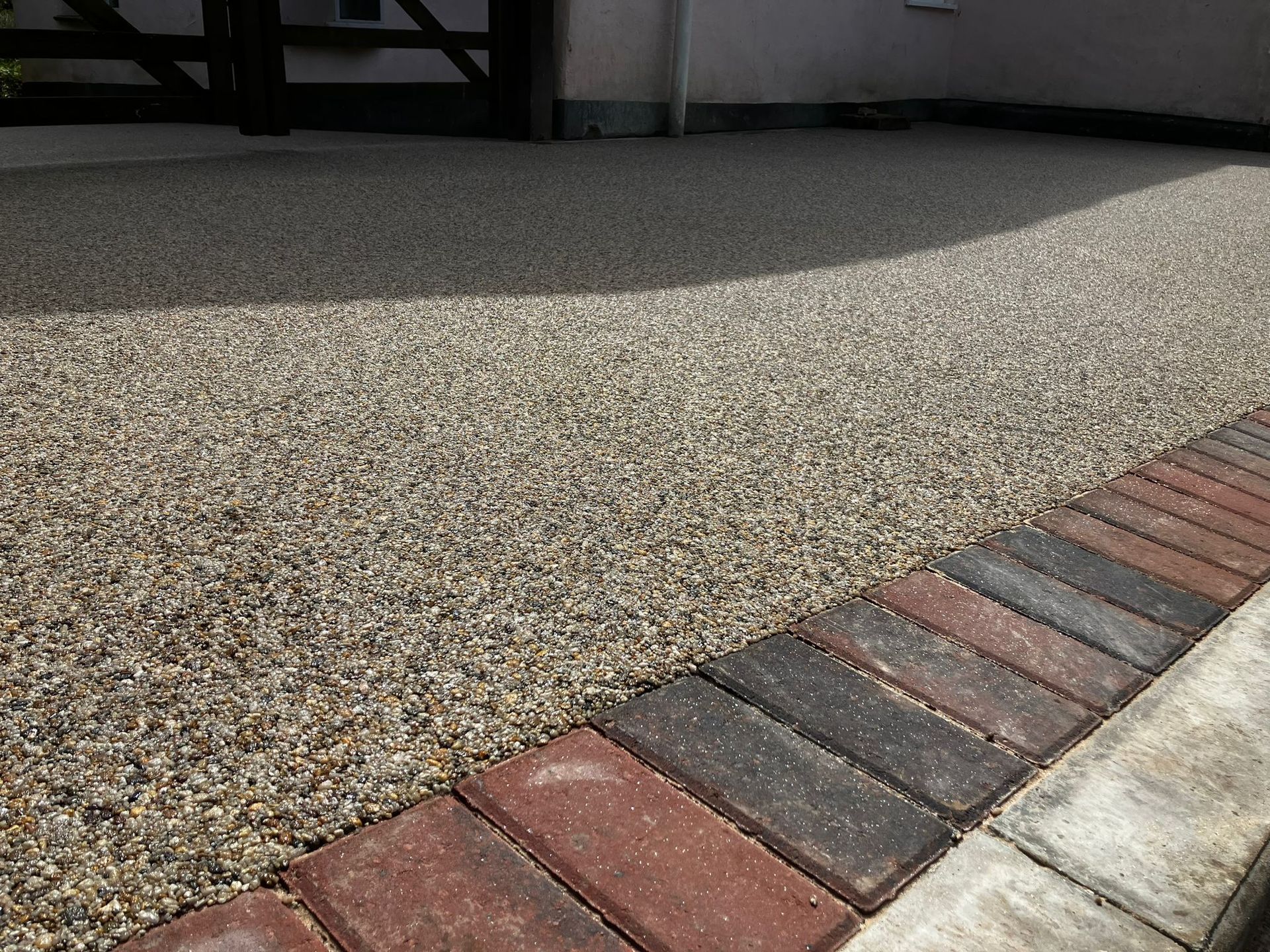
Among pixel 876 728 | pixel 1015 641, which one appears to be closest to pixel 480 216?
pixel 1015 641

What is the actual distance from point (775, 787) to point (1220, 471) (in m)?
1.41

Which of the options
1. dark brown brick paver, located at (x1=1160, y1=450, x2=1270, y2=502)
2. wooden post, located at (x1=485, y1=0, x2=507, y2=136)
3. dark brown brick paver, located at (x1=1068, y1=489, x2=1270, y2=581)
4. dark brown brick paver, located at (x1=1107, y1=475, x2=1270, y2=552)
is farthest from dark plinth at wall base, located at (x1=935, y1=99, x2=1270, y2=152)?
dark brown brick paver, located at (x1=1068, y1=489, x2=1270, y2=581)

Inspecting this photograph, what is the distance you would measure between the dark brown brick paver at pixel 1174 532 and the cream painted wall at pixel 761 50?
17.5 feet

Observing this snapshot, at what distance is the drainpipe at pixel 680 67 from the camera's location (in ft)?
22.3

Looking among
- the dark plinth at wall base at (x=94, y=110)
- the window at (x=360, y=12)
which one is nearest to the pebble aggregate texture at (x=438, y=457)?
the dark plinth at wall base at (x=94, y=110)

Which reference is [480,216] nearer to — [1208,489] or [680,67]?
[1208,489]

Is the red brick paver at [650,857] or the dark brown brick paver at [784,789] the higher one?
the red brick paver at [650,857]

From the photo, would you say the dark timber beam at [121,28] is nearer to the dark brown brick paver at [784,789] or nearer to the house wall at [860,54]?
the house wall at [860,54]

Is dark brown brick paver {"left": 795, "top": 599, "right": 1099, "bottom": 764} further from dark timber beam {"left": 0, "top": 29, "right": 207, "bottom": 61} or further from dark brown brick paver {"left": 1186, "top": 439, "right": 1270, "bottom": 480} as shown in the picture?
dark timber beam {"left": 0, "top": 29, "right": 207, "bottom": 61}

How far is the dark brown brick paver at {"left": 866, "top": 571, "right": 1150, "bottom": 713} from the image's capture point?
51.3 inches

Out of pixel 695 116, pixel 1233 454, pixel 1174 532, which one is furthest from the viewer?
pixel 695 116

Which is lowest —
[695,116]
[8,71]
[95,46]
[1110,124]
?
[8,71]

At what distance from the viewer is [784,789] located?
3.53 ft

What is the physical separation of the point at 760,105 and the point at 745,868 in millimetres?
7528
